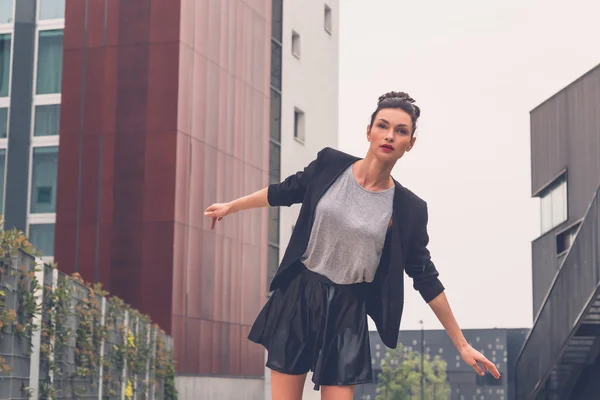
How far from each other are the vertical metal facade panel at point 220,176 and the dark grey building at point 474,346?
330 feet

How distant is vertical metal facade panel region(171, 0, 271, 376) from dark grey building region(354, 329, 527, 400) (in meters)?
101

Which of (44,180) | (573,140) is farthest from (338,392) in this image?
(573,140)

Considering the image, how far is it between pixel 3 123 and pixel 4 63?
1.73 m

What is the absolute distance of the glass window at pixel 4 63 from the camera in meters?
33.1

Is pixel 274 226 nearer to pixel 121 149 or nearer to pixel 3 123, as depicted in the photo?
pixel 121 149

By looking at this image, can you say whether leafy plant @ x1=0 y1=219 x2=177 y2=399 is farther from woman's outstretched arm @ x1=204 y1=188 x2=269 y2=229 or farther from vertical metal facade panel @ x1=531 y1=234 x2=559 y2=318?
vertical metal facade panel @ x1=531 y1=234 x2=559 y2=318

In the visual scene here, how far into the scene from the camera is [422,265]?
16.6 feet

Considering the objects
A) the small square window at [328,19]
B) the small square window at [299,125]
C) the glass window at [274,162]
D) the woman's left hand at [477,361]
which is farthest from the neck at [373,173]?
the small square window at [328,19]

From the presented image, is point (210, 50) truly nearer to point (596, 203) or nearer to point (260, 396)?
point (260, 396)

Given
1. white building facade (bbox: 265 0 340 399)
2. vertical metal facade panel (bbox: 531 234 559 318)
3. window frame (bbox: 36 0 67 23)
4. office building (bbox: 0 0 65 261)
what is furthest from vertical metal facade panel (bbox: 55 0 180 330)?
vertical metal facade panel (bbox: 531 234 559 318)

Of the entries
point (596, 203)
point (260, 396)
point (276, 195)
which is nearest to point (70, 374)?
point (596, 203)

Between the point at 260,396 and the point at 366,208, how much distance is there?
33.6 m

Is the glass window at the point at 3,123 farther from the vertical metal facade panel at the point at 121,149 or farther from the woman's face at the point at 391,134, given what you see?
the woman's face at the point at 391,134

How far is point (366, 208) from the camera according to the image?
494cm
